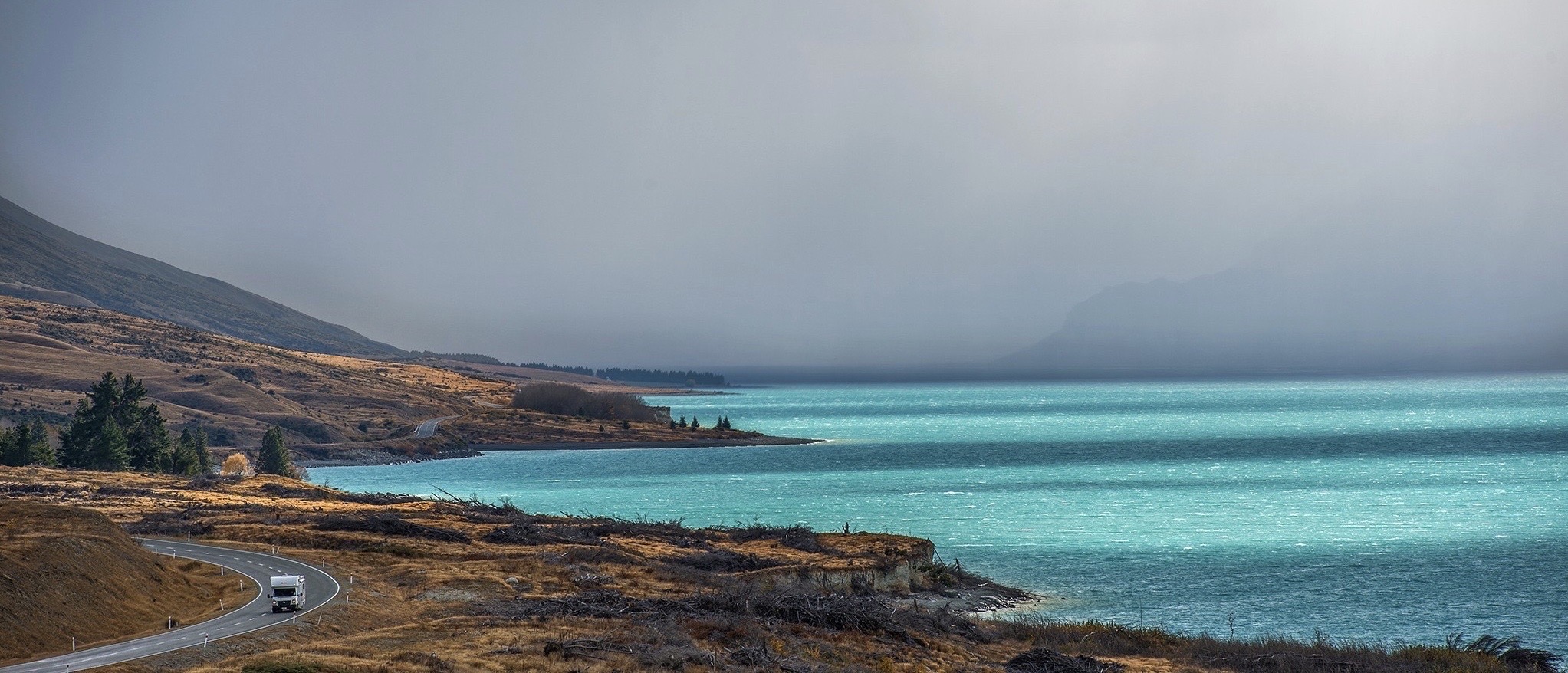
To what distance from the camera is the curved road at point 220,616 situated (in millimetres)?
28156

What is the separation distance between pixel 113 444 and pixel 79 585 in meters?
66.8

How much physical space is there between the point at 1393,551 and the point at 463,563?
49.1 m

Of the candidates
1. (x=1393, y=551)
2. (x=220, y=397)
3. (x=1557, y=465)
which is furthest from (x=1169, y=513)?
(x=220, y=397)

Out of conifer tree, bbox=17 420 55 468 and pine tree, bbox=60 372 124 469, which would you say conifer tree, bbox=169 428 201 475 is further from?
conifer tree, bbox=17 420 55 468

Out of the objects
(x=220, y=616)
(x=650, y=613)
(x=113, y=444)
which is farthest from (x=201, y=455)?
(x=650, y=613)

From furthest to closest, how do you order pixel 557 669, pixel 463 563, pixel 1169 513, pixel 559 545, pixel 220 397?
1. pixel 220 397
2. pixel 1169 513
3. pixel 559 545
4. pixel 463 563
5. pixel 557 669

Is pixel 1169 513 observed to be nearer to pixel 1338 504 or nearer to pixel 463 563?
pixel 1338 504

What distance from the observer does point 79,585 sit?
3350 centimetres

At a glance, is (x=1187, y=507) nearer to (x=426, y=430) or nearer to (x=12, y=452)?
(x=12, y=452)

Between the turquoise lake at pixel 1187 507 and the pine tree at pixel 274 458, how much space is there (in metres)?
10.2

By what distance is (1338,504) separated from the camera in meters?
87.4

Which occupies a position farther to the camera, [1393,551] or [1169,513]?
→ [1169,513]

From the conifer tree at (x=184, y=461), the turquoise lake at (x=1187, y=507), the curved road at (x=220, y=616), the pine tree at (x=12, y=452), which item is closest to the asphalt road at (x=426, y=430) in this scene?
the turquoise lake at (x=1187, y=507)

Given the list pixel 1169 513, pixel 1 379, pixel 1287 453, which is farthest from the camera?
pixel 1 379
